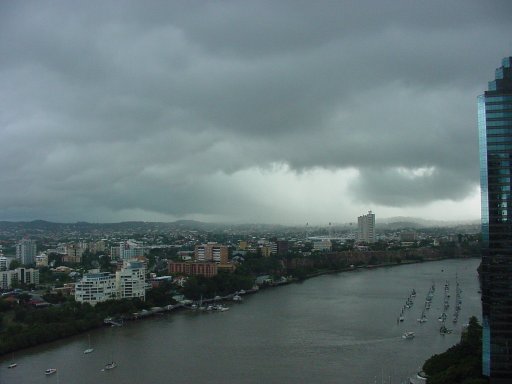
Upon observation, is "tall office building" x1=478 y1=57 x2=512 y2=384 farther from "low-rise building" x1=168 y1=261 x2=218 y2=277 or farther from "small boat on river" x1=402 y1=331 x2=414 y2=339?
"low-rise building" x1=168 y1=261 x2=218 y2=277

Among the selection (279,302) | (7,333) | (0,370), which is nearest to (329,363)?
(0,370)

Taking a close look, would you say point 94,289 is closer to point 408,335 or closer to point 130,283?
point 130,283

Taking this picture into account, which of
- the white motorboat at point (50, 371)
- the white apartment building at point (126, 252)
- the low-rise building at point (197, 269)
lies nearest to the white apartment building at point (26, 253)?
the white apartment building at point (126, 252)

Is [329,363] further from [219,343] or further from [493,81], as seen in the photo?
[493,81]

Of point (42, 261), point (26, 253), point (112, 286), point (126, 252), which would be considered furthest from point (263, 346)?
point (26, 253)

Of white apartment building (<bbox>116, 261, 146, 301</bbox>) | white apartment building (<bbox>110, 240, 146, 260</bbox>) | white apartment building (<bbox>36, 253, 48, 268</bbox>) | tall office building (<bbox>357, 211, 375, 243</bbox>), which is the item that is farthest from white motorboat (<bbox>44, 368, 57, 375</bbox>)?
tall office building (<bbox>357, 211, 375, 243</bbox>)

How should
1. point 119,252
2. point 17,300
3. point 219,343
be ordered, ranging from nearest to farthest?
1. point 219,343
2. point 17,300
3. point 119,252
